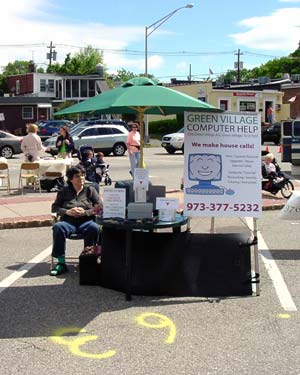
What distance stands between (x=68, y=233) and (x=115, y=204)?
44.1 inches

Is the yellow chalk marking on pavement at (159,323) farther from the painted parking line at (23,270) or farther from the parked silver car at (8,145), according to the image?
the parked silver car at (8,145)

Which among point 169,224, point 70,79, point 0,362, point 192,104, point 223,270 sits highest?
point 70,79

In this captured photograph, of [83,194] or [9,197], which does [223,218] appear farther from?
[9,197]

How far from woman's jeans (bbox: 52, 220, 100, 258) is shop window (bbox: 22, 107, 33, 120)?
169ft

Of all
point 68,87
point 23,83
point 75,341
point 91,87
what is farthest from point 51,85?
point 75,341

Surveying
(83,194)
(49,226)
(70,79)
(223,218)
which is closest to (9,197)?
(49,226)

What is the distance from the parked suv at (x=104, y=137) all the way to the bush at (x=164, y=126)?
20.6 meters

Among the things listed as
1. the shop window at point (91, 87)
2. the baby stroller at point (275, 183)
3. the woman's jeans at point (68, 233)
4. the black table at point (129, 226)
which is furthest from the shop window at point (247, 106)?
the black table at point (129, 226)

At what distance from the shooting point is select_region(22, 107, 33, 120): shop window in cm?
5700

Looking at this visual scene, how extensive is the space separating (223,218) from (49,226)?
4.78 m

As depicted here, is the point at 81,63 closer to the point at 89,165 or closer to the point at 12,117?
the point at 12,117

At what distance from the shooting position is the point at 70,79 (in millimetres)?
74312

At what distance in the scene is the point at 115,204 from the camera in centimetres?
622

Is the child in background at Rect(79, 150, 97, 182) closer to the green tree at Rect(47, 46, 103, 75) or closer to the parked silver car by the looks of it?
the parked silver car
